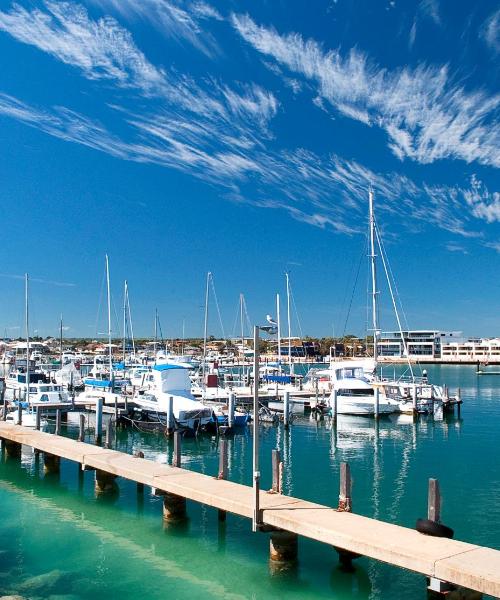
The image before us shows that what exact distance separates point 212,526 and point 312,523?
20.5 ft

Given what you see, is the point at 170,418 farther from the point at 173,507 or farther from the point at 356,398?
the point at 173,507

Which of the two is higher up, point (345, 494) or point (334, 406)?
point (345, 494)

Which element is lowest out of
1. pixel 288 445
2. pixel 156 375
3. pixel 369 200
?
pixel 288 445

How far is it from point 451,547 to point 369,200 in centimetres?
5007

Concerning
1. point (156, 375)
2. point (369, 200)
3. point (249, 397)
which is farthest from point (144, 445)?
point (369, 200)

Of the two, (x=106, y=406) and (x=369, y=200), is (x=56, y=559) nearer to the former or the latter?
(x=106, y=406)

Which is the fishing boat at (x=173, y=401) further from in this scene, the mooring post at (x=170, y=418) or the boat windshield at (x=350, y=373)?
the boat windshield at (x=350, y=373)

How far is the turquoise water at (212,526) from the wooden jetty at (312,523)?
99 centimetres

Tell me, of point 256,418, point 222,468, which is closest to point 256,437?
point 256,418

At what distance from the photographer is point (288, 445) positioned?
40125 mm

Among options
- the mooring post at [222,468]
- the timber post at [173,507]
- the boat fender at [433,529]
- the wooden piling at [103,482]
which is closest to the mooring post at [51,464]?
the wooden piling at [103,482]

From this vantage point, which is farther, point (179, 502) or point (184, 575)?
point (179, 502)

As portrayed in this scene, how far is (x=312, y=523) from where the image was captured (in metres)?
14.9

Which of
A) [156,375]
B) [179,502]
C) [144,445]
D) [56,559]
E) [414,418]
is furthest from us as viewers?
[414,418]
